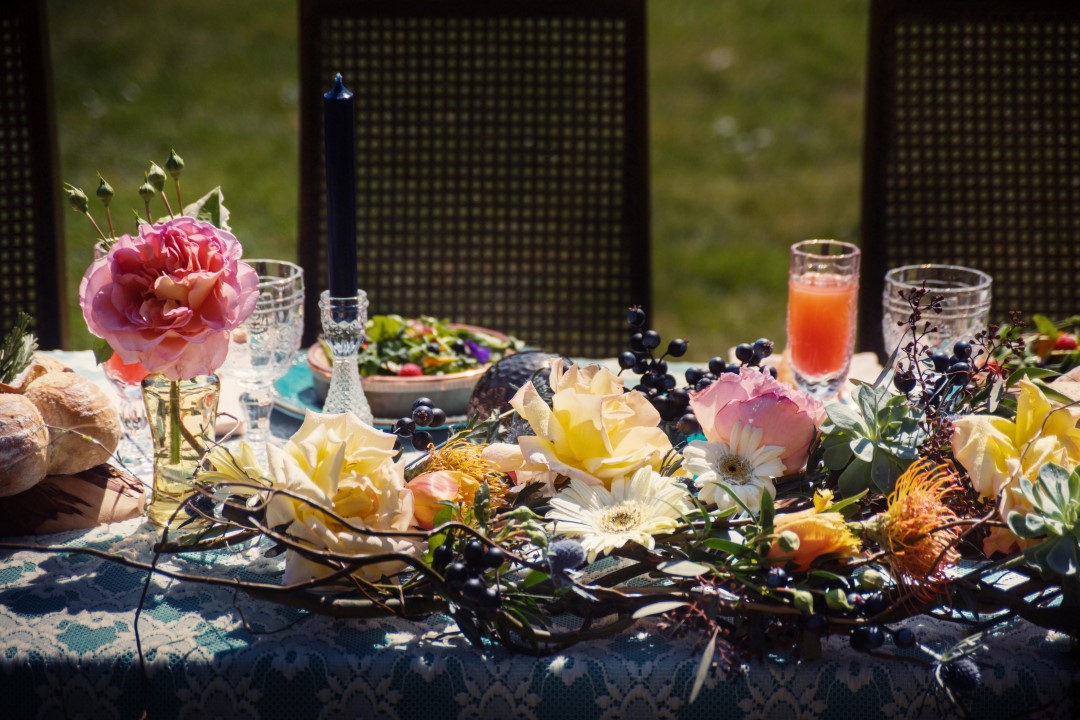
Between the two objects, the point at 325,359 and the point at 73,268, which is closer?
the point at 325,359

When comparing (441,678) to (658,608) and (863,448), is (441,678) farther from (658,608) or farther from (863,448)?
(863,448)

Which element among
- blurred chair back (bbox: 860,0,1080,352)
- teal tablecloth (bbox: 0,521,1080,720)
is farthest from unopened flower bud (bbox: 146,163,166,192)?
blurred chair back (bbox: 860,0,1080,352)

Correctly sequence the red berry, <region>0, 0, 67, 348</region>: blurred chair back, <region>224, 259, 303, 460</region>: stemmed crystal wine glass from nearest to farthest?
<region>224, 259, 303, 460</region>: stemmed crystal wine glass
the red berry
<region>0, 0, 67, 348</region>: blurred chair back

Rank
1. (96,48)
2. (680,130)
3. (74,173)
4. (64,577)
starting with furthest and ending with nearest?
(96,48) → (680,130) → (74,173) → (64,577)

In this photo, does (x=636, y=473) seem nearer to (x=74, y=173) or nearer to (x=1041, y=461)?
(x=1041, y=461)

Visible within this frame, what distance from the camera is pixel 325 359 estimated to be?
134cm

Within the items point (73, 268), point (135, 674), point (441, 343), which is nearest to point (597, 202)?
point (441, 343)

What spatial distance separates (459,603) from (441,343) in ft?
1.99

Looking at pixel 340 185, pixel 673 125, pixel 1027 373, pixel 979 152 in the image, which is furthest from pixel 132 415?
pixel 673 125

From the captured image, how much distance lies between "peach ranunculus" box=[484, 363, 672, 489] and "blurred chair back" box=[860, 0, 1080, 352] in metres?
1.11

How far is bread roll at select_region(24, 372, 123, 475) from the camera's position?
1055 mm

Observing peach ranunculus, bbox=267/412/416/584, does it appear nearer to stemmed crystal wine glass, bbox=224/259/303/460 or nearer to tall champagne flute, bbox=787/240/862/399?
stemmed crystal wine glass, bbox=224/259/303/460

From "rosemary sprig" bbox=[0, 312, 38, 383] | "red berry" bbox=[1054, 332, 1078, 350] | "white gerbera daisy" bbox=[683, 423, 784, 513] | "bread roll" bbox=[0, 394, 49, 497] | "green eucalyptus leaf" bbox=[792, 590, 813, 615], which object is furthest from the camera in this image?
"red berry" bbox=[1054, 332, 1078, 350]

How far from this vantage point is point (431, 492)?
0.91m
